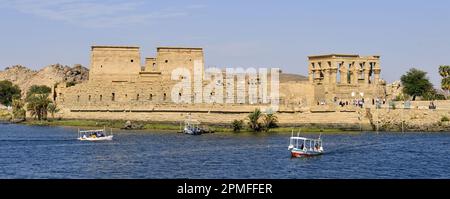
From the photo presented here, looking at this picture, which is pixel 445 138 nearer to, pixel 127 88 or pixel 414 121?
pixel 414 121

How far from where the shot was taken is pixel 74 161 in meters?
39.2

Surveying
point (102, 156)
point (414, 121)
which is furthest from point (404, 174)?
point (414, 121)

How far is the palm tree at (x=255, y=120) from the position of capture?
62966mm

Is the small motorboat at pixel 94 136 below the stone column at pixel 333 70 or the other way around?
below

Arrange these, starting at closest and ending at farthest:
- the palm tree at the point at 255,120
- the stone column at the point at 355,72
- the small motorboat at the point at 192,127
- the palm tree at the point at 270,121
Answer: the small motorboat at the point at 192,127 < the palm tree at the point at 255,120 < the palm tree at the point at 270,121 < the stone column at the point at 355,72

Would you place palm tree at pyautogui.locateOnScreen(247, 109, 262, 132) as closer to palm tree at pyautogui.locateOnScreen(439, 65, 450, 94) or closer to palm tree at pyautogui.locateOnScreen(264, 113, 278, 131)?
palm tree at pyautogui.locateOnScreen(264, 113, 278, 131)

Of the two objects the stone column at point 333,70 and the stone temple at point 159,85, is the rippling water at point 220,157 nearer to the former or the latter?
the stone temple at point 159,85

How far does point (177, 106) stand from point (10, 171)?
35.6m

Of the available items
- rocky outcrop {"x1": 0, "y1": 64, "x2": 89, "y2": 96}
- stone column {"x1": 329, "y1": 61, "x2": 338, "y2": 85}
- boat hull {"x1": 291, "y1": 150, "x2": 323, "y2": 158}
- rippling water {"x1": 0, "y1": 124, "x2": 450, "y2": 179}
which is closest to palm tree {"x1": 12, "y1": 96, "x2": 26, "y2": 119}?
rocky outcrop {"x1": 0, "y1": 64, "x2": 89, "y2": 96}

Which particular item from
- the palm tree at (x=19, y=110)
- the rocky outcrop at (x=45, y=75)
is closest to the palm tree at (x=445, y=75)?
the palm tree at (x=19, y=110)

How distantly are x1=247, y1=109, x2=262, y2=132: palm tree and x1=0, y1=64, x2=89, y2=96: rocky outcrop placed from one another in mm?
60411

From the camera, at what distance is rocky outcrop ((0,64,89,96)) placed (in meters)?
135

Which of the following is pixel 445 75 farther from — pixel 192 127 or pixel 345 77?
pixel 192 127

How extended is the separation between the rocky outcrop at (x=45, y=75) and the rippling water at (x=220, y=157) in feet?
231
